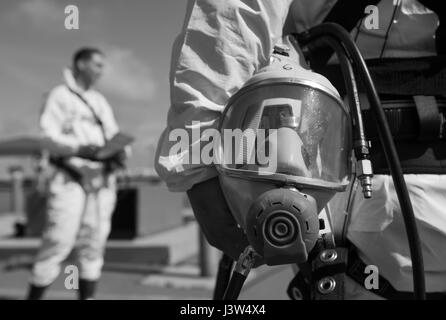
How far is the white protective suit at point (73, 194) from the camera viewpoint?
11.4 feet

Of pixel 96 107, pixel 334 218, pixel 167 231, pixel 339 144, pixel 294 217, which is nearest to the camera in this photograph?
pixel 294 217

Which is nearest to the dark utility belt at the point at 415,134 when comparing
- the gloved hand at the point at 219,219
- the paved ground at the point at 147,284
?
the gloved hand at the point at 219,219

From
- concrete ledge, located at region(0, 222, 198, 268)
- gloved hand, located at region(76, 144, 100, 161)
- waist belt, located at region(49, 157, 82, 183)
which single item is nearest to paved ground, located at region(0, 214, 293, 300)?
concrete ledge, located at region(0, 222, 198, 268)

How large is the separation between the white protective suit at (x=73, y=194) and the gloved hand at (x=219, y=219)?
2609 millimetres

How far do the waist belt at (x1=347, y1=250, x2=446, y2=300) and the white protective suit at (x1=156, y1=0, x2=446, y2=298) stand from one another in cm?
2

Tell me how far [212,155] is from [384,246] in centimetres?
45

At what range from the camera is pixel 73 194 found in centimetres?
352

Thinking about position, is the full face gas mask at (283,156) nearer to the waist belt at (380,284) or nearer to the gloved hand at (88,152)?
the waist belt at (380,284)

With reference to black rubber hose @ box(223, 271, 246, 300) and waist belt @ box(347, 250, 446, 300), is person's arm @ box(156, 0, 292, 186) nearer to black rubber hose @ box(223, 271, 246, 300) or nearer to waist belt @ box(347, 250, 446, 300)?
black rubber hose @ box(223, 271, 246, 300)

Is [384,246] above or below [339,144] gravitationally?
below

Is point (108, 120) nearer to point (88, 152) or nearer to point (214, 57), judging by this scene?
point (88, 152)
